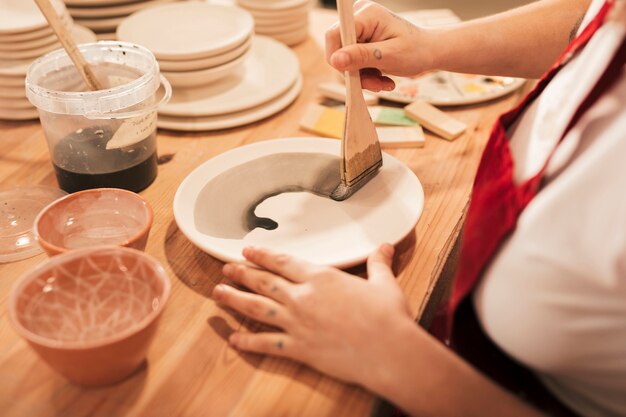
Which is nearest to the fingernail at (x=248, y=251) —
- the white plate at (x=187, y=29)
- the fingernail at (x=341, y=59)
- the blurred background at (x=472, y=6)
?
the fingernail at (x=341, y=59)

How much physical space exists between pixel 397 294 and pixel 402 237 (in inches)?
5.8

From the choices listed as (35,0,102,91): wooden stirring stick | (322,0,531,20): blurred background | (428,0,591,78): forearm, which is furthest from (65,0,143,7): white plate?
(322,0,531,20): blurred background

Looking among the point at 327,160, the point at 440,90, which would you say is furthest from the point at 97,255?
the point at 440,90

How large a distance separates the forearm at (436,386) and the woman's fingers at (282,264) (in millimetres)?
144

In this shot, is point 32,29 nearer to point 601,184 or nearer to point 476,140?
point 476,140

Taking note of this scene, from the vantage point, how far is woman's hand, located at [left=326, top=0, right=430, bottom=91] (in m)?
0.97

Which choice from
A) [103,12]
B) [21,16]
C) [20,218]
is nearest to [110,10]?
[103,12]

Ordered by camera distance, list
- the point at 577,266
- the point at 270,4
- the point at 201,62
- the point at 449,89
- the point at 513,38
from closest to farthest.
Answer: the point at 577,266
the point at 513,38
the point at 201,62
the point at 449,89
the point at 270,4

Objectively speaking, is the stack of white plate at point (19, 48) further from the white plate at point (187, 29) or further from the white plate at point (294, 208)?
the white plate at point (294, 208)

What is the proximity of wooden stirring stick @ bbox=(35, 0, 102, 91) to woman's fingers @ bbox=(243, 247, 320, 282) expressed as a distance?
0.44m

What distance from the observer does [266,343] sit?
70 centimetres

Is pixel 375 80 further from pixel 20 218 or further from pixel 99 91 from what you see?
pixel 20 218

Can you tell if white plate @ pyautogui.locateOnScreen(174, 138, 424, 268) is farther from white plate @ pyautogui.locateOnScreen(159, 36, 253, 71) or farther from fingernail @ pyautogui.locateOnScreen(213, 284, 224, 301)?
white plate @ pyautogui.locateOnScreen(159, 36, 253, 71)

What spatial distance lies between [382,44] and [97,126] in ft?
1.64
